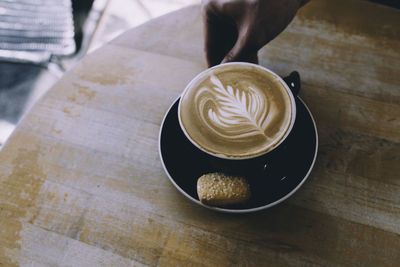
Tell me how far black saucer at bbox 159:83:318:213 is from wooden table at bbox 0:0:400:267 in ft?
0.20

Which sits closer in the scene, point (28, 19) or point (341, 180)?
point (341, 180)

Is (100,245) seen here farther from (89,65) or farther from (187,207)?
(89,65)

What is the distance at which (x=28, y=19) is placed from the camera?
145 centimetres

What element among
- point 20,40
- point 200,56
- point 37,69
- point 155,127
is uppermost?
point 200,56

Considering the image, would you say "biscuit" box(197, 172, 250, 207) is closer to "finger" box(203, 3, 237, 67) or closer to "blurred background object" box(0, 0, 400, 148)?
"finger" box(203, 3, 237, 67)

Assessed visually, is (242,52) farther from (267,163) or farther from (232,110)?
(267,163)

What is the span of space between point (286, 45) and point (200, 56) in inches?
10.1

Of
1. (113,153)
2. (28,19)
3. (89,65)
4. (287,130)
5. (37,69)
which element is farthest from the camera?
(37,69)

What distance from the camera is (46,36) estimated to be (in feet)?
4.96

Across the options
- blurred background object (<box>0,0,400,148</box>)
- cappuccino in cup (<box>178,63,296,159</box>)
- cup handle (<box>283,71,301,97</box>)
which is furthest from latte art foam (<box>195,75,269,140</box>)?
blurred background object (<box>0,0,400,148</box>)

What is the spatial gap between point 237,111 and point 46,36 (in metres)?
1.21

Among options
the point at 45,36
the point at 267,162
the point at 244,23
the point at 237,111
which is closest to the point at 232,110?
the point at 237,111

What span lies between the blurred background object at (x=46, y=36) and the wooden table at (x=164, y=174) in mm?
403

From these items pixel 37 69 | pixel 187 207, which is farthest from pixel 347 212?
pixel 37 69
